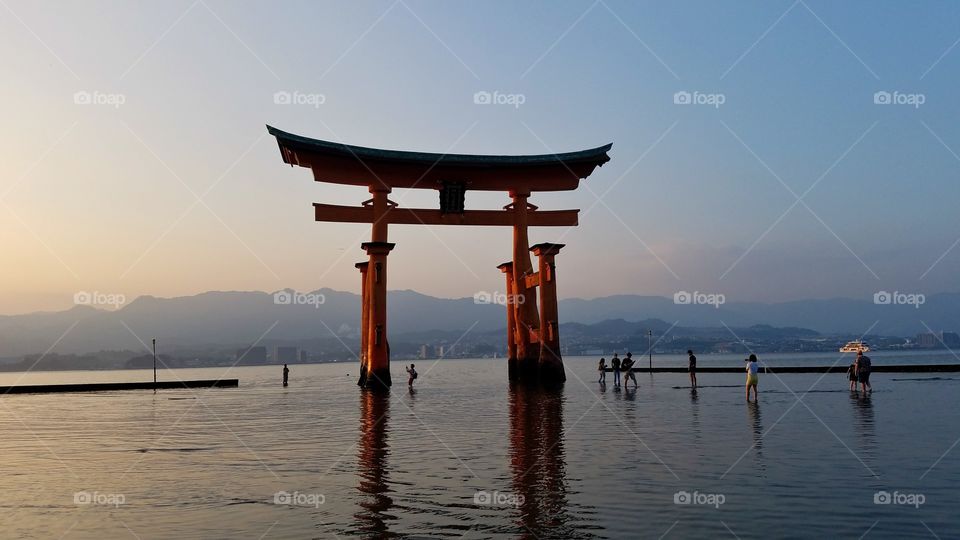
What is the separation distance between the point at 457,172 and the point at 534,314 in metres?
8.13

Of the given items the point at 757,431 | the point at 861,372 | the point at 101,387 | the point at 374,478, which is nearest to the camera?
the point at 374,478

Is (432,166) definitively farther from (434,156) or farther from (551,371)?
(551,371)

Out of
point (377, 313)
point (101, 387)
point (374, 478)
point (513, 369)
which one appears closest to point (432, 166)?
point (377, 313)

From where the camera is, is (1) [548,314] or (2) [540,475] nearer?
(2) [540,475]

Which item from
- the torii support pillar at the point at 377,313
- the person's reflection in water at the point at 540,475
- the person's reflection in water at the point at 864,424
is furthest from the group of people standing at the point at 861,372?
the torii support pillar at the point at 377,313

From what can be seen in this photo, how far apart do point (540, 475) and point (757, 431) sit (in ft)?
20.5

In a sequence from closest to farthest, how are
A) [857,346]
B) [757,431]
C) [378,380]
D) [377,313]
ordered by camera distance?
[757,431] → [377,313] → [378,380] → [857,346]

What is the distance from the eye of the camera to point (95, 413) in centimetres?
2673

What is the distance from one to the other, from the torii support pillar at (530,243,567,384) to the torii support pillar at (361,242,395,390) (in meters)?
7.43

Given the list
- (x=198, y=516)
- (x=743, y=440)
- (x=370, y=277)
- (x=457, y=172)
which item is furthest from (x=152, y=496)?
(x=457, y=172)

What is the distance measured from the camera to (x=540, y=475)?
10.2 meters

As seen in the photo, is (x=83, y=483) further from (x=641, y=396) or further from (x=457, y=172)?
(x=457, y=172)

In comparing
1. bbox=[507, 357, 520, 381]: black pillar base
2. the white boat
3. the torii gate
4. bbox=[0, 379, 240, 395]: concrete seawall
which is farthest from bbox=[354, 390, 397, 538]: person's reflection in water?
bbox=[0, 379, 240, 395]: concrete seawall

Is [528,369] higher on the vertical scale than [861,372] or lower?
lower
